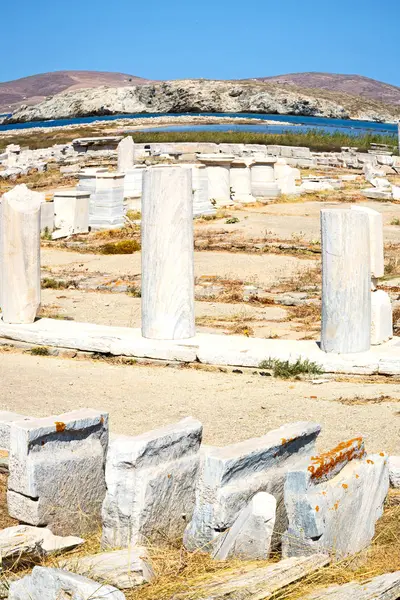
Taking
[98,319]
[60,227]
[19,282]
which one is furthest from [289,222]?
[19,282]

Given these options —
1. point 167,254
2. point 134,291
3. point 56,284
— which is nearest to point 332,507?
point 167,254

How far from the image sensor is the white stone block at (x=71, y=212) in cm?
2112

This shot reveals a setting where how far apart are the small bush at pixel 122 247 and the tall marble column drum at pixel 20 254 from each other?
7.42 metres

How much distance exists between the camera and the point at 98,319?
39.0ft

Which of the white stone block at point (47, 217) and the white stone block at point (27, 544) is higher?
the white stone block at point (47, 217)

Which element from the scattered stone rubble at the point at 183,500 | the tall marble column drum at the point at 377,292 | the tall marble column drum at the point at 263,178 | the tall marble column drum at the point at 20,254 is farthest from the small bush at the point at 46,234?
the scattered stone rubble at the point at 183,500

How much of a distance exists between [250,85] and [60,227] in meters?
70.1

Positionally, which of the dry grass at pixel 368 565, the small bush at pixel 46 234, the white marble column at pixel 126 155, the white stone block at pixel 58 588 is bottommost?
the dry grass at pixel 368 565

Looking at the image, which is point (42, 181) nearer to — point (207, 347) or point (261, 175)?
point (261, 175)

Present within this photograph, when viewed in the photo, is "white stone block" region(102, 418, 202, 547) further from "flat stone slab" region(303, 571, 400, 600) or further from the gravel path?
the gravel path

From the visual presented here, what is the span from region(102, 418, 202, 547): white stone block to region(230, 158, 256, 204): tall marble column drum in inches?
835

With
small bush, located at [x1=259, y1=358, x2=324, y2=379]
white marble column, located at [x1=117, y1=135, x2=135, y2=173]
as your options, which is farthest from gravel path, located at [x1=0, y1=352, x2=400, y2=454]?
white marble column, located at [x1=117, y1=135, x2=135, y2=173]

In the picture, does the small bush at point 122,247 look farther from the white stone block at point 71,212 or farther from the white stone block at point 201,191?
the white stone block at point 201,191

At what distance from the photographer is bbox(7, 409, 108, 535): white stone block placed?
17.1 ft
